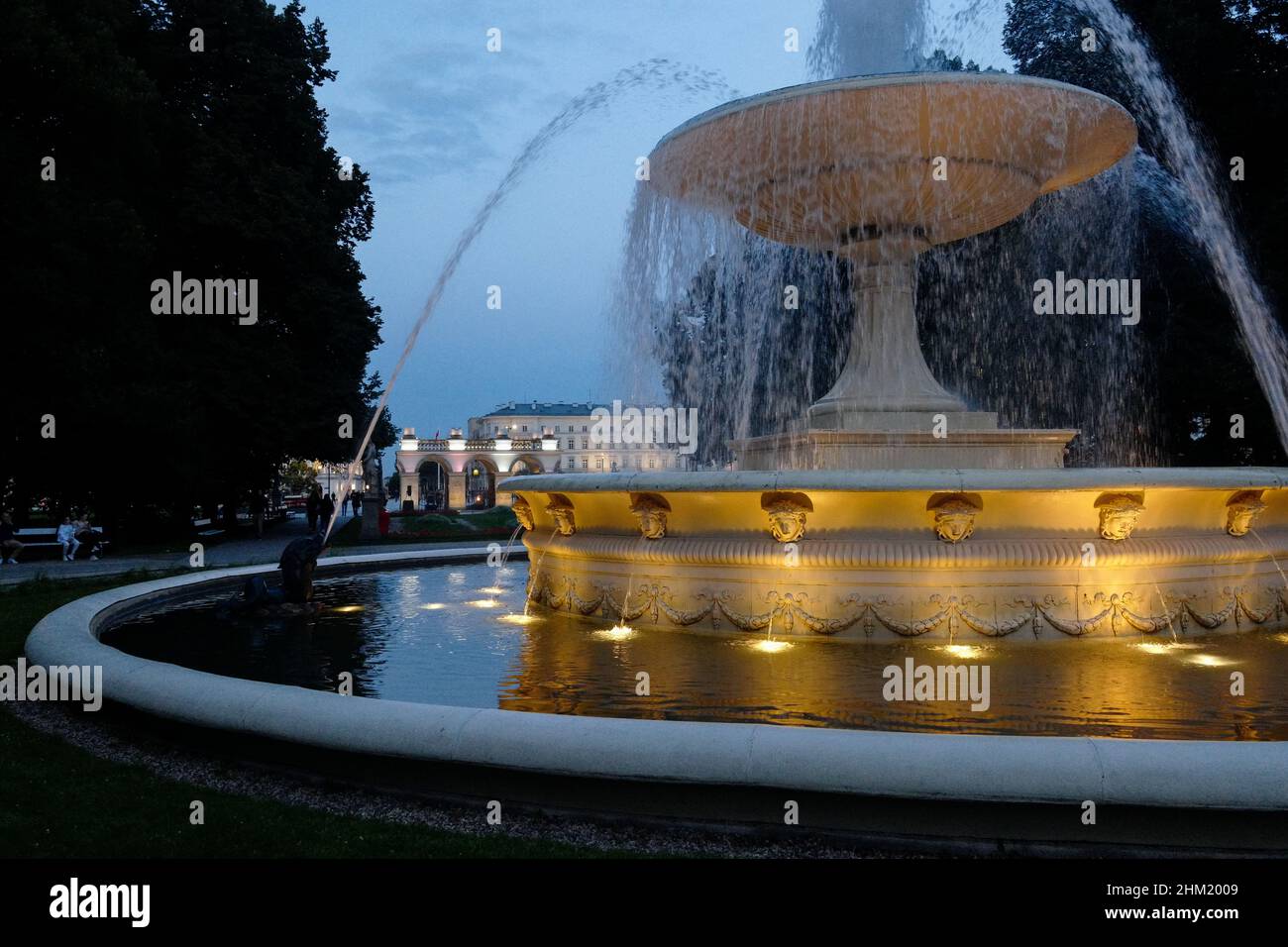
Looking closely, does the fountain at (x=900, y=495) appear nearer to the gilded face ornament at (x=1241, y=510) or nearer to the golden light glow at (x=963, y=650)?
the gilded face ornament at (x=1241, y=510)

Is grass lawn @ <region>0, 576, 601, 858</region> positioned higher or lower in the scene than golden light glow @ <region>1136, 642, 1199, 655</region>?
lower

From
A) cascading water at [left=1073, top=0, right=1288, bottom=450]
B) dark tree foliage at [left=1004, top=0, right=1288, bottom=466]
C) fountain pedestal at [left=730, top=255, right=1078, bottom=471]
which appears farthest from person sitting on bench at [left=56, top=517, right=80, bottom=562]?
cascading water at [left=1073, top=0, right=1288, bottom=450]

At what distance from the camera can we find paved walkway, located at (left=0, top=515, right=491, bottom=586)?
635 inches

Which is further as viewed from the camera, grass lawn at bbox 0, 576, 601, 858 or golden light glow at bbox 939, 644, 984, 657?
golden light glow at bbox 939, 644, 984, 657

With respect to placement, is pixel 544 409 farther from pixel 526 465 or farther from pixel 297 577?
pixel 297 577

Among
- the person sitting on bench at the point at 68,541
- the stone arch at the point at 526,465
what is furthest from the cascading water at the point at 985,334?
the stone arch at the point at 526,465

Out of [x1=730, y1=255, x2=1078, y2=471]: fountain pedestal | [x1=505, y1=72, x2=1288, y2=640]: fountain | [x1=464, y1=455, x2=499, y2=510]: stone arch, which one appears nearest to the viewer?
[x1=505, y1=72, x2=1288, y2=640]: fountain

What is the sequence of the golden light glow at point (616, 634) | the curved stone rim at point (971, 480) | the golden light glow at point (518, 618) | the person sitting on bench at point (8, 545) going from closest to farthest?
the curved stone rim at point (971, 480) → the golden light glow at point (616, 634) → the golden light glow at point (518, 618) → the person sitting on bench at point (8, 545)

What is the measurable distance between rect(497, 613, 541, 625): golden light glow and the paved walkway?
7.08 m

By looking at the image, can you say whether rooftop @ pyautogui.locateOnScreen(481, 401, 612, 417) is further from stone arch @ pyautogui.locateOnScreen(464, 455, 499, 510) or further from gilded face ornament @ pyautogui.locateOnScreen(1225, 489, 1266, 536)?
gilded face ornament @ pyautogui.locateOnScreen(1225, 489, 1266, 536)

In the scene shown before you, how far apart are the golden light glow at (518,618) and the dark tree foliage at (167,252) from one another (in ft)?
48.6

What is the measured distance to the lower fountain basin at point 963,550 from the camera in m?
7.06
